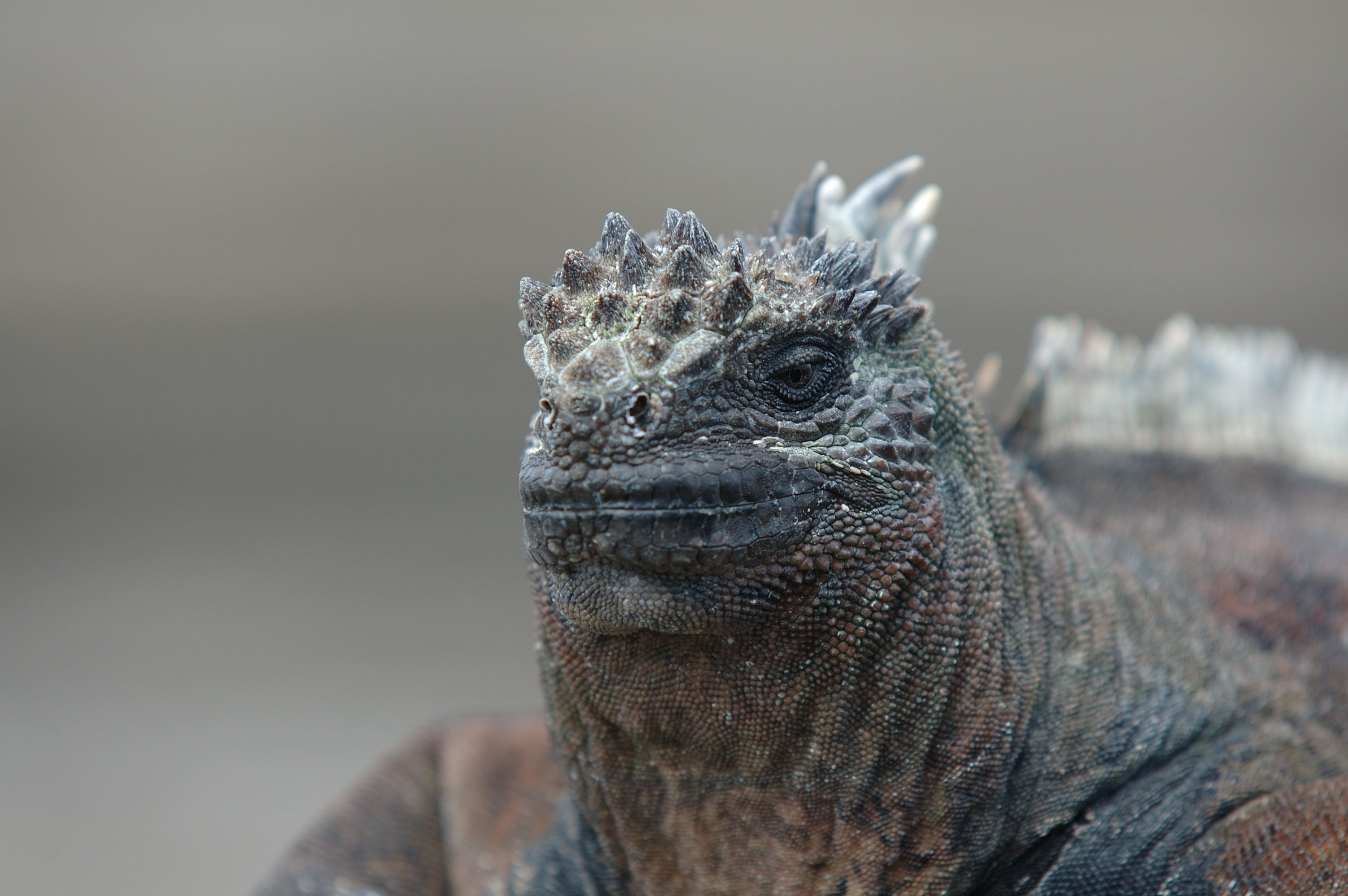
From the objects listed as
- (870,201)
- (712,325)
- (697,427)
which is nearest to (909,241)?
(870,201)

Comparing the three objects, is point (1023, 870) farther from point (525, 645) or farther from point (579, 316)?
point (525, 645)

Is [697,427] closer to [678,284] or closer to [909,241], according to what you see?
[678,284]

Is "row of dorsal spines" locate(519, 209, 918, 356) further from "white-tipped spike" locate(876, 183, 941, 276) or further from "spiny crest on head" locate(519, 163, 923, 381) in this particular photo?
"white-tipped spike" locate(876, 183, 941, 276)

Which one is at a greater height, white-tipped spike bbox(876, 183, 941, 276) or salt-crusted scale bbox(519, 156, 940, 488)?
white-tipped spike bbox(876, 183, 941, 276)

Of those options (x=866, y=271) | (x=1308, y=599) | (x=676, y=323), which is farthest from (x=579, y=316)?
(x=1308, y=599)

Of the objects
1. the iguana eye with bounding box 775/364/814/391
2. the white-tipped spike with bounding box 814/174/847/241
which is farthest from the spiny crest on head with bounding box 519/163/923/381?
the white-tipped spike with bounding box 814/174/847/241

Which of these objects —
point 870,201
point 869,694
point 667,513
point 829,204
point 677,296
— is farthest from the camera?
point 870,201

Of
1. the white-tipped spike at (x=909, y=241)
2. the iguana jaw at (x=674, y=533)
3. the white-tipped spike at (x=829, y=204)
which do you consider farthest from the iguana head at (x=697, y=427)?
the white-tipped spike at (x=909, y=241)
